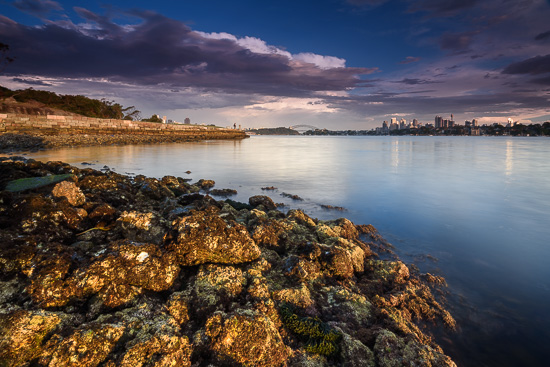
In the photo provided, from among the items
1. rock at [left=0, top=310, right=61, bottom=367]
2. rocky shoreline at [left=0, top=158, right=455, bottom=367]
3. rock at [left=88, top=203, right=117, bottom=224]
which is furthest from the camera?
rock at [left=88, top=203, right=117, bottom=224]

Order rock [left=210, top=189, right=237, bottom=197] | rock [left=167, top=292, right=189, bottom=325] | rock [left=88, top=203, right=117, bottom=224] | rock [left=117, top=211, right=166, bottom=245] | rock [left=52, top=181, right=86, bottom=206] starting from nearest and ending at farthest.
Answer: rock [left=167, top=292, right=189, bottom=325]
rock [left=117, top=211, right=166, bottom=245]
rock [left=88, top=203, right=117, bottom=224]
rock [left=52, top=181, right=86, bottom=206]
rock [left=210, top=189, right=237, bottom=197]

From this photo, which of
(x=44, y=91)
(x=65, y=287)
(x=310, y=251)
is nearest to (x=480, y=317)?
(x=310, y=251)

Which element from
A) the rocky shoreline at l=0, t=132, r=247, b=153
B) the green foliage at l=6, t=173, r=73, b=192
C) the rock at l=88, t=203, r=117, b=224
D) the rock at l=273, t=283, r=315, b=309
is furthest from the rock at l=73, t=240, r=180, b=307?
the rocky shoreline at l=0, t=132, r=247, b=153

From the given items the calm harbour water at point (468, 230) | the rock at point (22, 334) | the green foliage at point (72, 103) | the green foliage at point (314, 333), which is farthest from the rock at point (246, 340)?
the green foliage at point (72, 103)

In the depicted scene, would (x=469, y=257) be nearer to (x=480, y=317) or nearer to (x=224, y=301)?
(x=480, y=317)

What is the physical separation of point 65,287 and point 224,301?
1420 mm

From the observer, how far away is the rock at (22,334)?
1.82 metres

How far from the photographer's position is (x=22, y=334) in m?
1.87

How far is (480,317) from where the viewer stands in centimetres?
368

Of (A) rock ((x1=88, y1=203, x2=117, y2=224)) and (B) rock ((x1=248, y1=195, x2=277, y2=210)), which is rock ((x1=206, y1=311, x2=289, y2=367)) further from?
(B) rock ((x1=248, y1=195, x2=277, y2=210))

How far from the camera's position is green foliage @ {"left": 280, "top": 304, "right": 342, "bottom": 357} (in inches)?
91.3

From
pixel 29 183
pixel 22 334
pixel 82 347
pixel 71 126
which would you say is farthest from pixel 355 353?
pixel 71 126

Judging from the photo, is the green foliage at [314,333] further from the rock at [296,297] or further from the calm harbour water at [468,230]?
the calm harbour water at [468,230]

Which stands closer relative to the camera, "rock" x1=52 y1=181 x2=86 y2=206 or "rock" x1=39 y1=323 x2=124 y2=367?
"rock" x1=39 y1=323 x2=124 y2=367
